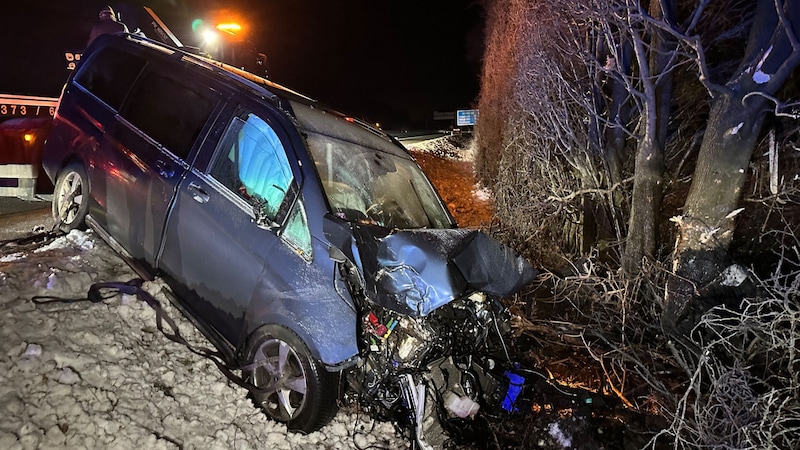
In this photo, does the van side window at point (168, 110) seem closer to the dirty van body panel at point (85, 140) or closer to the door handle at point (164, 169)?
the door handle at point (164, 169)

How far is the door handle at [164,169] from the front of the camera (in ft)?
12.1

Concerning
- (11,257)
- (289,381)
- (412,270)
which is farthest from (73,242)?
(412,270)

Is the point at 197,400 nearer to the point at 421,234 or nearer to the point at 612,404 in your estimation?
the point at 421,234

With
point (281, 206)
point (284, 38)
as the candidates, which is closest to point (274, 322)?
point (281, 206)

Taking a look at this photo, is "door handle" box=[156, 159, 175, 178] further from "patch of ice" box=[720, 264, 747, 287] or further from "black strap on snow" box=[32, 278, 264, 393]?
"patch of ice" box=[720, 264, 747, 287]

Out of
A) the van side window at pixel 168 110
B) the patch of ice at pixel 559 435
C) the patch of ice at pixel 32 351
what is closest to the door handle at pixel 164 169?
the van side window at pixel 168 110

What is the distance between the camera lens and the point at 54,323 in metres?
3.32

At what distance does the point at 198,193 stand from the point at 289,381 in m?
1.53

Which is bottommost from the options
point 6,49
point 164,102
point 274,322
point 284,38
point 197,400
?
point 197,400

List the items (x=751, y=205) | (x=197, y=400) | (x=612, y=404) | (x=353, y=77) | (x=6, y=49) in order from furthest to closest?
(x=353, y=77) < (x=6, y=49) < (x=751, y=205) < (x=612, y=404) < (x=197, y=400)

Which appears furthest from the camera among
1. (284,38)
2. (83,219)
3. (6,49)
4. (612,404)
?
(284,38)

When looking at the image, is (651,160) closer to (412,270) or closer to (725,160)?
(725,160)

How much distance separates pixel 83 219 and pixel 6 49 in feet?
37.8

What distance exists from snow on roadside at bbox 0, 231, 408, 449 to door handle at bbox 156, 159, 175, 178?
0.90 meters
